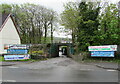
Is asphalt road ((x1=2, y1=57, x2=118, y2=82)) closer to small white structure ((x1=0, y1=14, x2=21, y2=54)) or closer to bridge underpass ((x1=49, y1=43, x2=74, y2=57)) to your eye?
bridge underpass ((x1=49, y1=43, x2=74, y2=57))

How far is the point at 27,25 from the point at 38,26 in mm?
4166

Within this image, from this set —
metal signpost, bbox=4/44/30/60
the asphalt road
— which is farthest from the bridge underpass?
the asphalt road

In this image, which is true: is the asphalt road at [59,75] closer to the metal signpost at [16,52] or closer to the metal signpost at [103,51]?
the metal signpost at [103,51]

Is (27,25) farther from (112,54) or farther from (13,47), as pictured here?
(112,54)

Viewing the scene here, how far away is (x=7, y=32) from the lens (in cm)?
2389

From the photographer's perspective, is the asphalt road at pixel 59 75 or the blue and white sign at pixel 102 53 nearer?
the asphalt road at pixel 59 75

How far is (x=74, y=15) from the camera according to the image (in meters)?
24.0

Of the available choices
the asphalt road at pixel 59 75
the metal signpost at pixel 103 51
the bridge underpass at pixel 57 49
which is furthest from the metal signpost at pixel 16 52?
the metal signpost at pixel 103 51

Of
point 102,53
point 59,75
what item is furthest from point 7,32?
point 59,75

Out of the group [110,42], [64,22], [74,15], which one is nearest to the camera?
[110,42]

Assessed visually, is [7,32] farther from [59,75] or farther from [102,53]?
[59,75]

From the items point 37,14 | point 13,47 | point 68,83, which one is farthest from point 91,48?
point 37,14

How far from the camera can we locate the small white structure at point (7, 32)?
22180 millimetres

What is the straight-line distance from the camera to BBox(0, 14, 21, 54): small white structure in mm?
22180
